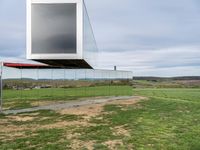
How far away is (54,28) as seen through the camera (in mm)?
16672

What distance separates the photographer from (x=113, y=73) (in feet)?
108

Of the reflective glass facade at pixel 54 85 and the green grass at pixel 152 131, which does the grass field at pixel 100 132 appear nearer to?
the green grass at pixel 152 131

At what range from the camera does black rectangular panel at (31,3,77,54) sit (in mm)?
16547

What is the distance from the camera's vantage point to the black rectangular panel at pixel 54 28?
1655cm

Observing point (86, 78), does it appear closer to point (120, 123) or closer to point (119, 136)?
point (120, 123)

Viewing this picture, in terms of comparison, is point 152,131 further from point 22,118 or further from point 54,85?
point 54,85

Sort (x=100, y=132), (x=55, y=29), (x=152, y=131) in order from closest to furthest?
(x=100, y=132) → (x=152, y=131) → (x=55, y=29)

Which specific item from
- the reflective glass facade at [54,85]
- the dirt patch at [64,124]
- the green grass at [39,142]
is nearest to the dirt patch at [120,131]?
the dirt patch at [64,124]

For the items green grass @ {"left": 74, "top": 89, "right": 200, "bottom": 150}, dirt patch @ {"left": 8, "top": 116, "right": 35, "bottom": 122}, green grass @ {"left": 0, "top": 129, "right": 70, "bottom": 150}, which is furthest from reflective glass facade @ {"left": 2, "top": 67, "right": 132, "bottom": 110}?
green grass @ {"left": 0, "top": 129, "right": 70, "bottom": 150}

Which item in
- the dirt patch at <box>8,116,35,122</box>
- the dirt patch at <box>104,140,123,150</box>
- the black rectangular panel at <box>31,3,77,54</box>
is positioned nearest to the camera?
the dirt patch at <box>104,140,123,150</box>

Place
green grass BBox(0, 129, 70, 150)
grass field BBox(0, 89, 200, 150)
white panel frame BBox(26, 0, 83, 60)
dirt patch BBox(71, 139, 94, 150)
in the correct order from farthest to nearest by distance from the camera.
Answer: white panel frame BBox(26, 0, 83, 60)
grass field BBox(0, 89, 200, 150)
dirt patch BBox(71, 139, 94, 150)
green grass BBox(0, 129, 70, 150)

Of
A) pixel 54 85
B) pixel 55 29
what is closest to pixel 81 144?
pixel 55 29

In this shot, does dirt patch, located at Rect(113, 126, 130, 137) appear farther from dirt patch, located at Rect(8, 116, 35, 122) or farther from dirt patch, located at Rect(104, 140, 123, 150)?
dirt patch, located at Rect(8, 116, 35, 122)

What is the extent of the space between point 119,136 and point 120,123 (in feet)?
8.09
